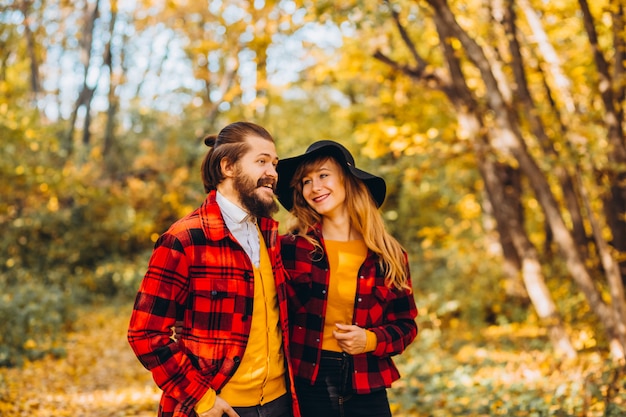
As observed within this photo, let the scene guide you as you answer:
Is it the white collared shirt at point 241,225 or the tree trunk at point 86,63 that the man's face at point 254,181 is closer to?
the white collared shirt at point 241,225

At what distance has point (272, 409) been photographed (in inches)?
94.0

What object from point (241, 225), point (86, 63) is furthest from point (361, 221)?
point (86, 63)

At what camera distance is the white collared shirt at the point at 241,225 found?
2398 mm

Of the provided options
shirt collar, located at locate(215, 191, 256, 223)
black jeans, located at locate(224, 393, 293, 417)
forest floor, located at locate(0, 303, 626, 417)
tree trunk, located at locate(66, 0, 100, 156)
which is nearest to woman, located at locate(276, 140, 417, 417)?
black jeans, located at locate(224, 393, 293, 417)

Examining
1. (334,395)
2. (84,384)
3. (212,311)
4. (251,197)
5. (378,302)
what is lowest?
(84,384)

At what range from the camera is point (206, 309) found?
224 centimetres

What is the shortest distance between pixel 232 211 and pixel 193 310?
42 cm

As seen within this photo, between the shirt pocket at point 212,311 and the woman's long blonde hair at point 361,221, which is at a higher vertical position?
the woman's long blonde hair at point 361,221

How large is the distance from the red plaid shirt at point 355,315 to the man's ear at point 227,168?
0.53 meters

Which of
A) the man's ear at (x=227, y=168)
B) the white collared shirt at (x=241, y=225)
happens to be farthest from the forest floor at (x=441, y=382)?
the man's ear at (x=227, y=168)

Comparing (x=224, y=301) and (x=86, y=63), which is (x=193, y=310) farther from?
(x=86, y=63)

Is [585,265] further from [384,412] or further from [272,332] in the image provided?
[272,332]

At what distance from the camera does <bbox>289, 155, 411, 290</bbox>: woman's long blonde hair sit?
2.78 meters

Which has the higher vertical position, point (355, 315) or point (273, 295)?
point (273, 295)
